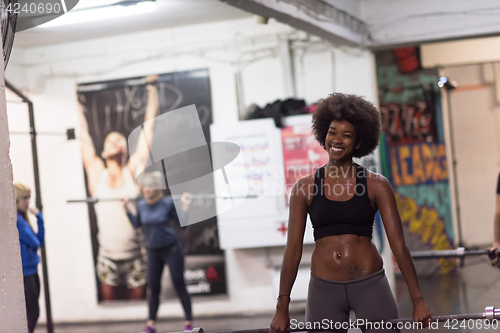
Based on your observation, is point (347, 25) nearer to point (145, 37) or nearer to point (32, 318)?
point (145, 37)

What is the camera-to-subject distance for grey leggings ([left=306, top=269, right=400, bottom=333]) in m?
2.30

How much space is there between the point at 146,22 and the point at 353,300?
155 inches

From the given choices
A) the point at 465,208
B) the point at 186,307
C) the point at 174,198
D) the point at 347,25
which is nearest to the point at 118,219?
the point at 174,198

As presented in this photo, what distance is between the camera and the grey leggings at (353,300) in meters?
2.30

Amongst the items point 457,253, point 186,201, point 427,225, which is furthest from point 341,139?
point 427,225

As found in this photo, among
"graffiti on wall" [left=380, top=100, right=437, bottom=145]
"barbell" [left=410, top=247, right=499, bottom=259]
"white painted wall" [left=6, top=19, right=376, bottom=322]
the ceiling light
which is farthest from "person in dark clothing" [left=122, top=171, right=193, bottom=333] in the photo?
"graffiti on wall" [left=380, top=100, right=437, bottom=145]

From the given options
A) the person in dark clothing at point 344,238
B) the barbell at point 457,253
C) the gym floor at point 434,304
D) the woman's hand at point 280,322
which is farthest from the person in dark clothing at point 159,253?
the woman's hand at point 280,322

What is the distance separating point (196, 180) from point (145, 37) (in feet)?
5.39

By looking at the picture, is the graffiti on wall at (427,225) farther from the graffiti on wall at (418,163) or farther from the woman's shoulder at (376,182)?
the woman's shoulder at (376,182)

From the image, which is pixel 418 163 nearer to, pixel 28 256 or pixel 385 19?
pixel 385 19

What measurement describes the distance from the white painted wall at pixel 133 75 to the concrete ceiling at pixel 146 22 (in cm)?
19

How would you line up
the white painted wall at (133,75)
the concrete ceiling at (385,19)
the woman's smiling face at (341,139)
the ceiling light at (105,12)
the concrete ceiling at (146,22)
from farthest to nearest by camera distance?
the white painted wall at (133,75)
the concrete ceiling at (146,22)
the concrete ceiling at (385,19)
the ceiling light at (105,12)
the woman's smiling face at (341,139)

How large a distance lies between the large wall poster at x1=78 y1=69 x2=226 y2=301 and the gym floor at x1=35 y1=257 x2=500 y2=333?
1.10 ft

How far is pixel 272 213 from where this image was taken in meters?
5.29
